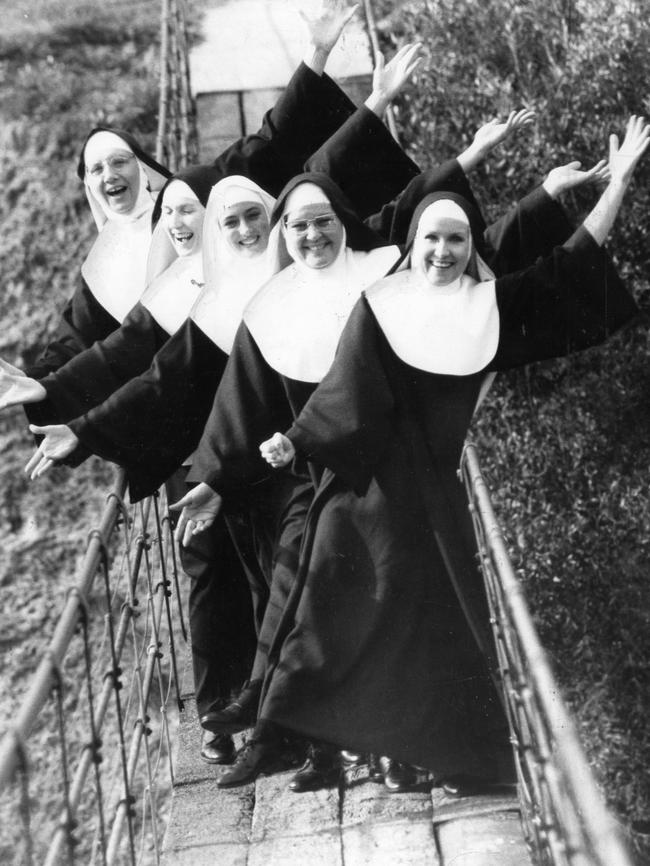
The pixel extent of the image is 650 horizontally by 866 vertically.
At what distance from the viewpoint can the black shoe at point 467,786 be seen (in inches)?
163

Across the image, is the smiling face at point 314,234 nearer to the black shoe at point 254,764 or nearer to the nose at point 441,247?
the nose at point 441,247

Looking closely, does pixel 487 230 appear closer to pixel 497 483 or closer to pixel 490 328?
pixel 490 328

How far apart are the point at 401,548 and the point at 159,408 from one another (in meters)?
1.19

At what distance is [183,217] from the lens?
5.14m

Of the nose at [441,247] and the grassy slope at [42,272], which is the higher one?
the grassy slope at [42,272]

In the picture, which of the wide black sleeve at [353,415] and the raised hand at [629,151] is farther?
the raised hand at [629,151]

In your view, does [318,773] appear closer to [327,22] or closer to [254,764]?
[254,764]

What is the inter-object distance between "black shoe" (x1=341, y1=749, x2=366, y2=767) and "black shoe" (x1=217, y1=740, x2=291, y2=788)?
8.5 inches

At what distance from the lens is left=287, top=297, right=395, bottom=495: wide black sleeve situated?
4.32 meters

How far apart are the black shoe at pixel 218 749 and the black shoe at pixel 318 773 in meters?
0.43

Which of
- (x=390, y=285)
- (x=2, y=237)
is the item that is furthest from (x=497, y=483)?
(x=2, y=237)

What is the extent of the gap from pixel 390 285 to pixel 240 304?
26.9 inches

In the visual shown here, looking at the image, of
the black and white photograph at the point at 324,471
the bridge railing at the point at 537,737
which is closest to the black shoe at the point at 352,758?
the black and white photograph at the point at 324,471

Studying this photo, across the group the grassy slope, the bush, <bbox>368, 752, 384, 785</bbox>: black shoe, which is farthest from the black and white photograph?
the grassy slope
